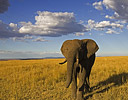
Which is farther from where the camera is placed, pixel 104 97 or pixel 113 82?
pixel 113 82

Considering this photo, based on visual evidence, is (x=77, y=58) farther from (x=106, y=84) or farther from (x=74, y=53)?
(x=106, y=84)

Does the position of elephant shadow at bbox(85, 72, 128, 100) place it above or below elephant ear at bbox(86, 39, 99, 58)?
below

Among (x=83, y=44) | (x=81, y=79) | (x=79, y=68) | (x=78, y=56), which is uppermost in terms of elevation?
(x=83, y=44)

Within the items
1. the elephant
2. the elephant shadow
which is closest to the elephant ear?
the elephant

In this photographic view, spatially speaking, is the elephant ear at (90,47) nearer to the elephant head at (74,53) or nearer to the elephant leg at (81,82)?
the elephant head at (74,53)

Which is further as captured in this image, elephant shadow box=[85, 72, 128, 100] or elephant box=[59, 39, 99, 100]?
elephant shadow box=[85, 72, 128, 100]

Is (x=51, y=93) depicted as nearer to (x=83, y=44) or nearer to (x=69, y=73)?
(x=69, y=73)

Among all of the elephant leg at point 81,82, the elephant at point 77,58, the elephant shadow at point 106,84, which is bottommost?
the elephant shadow at point 106,84

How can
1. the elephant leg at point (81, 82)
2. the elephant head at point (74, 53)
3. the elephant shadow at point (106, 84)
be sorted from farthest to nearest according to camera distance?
the elephant shadow at point (106, 84) < the elephant leg at point (81, 82) < the elephant head at point (74, 53)

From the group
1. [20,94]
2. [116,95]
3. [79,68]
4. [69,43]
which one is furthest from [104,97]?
[20,94]

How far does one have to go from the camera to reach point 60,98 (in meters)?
6.32

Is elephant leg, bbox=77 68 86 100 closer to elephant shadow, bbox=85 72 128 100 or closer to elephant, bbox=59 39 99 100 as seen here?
elephant, bbox=59 39 99 100

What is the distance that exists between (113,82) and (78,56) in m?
4.90

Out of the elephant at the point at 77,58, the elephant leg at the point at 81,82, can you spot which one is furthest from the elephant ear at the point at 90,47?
the elephant leg at the point at 81,82
